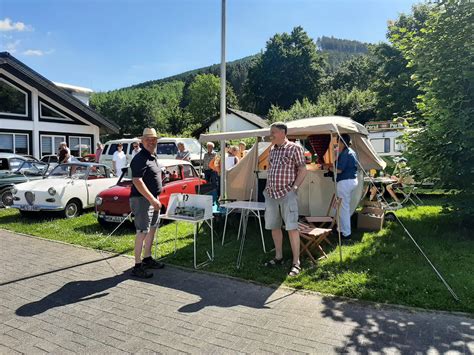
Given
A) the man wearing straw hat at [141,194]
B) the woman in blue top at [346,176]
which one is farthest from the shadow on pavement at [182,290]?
the woman in blue top at [346,176]

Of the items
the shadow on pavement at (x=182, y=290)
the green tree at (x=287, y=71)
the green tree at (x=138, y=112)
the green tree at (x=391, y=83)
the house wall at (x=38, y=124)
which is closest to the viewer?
the shadow on pavement at (x=182, y=290)

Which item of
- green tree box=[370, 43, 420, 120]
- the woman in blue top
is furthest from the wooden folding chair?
green tree box=[370, 43, 420, 120]

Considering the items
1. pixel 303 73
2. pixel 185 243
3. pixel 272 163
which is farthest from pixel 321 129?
pixel 303 73

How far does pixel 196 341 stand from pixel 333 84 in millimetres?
57120

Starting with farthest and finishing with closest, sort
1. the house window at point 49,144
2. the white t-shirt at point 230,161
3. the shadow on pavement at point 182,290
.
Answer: the house window at point 49,144 < the white t-shirt at point 230,161 < the shadow on pavement at point 182,290

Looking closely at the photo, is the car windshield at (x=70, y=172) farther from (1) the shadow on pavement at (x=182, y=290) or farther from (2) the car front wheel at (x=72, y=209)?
(1) the shadow on pavement at (x=182, y=290)

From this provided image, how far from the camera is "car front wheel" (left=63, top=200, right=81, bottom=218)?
973cm

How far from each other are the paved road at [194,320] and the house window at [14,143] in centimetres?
1674

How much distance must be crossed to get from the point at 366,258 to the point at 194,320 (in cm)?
310

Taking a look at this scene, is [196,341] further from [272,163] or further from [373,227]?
[373,227]

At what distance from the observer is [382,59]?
31.8 m

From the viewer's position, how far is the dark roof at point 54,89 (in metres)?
18.9

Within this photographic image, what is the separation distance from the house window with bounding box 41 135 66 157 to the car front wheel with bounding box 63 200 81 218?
13296 mm

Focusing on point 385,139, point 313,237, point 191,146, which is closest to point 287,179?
point 313,237
